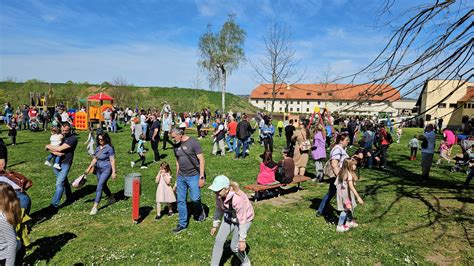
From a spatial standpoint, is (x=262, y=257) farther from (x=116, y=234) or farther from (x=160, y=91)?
(x=160, y=91)

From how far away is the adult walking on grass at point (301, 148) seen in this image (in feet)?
31.2

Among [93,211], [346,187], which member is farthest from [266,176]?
[93,211]

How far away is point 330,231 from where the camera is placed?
6297mm

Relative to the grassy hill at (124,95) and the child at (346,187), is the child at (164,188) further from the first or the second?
the grassy hill at (124,95)

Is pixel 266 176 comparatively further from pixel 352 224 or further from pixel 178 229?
A: pixel 178 229

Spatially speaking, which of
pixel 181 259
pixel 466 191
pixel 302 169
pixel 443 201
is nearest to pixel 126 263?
pixel 181 259

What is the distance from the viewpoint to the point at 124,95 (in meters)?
48.5

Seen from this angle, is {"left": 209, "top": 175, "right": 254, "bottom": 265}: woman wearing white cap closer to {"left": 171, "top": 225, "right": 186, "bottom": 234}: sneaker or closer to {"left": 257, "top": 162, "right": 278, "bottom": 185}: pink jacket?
{"left": 171, "top": 225, "right": 186, "bottom": 234}: sneaker

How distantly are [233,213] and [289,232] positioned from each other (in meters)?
2.29

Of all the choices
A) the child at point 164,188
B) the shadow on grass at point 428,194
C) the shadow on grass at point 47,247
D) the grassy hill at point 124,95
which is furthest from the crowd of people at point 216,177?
the grassy hill at point 124,95

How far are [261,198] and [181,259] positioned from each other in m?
3.67

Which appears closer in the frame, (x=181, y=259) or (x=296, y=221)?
→ (x=181, y=259)

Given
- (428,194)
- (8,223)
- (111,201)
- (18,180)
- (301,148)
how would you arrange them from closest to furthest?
(8,223), (18,180), (111,201), (428,194), (301,148)

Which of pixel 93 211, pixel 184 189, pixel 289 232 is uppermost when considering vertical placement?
pixel 184 189
